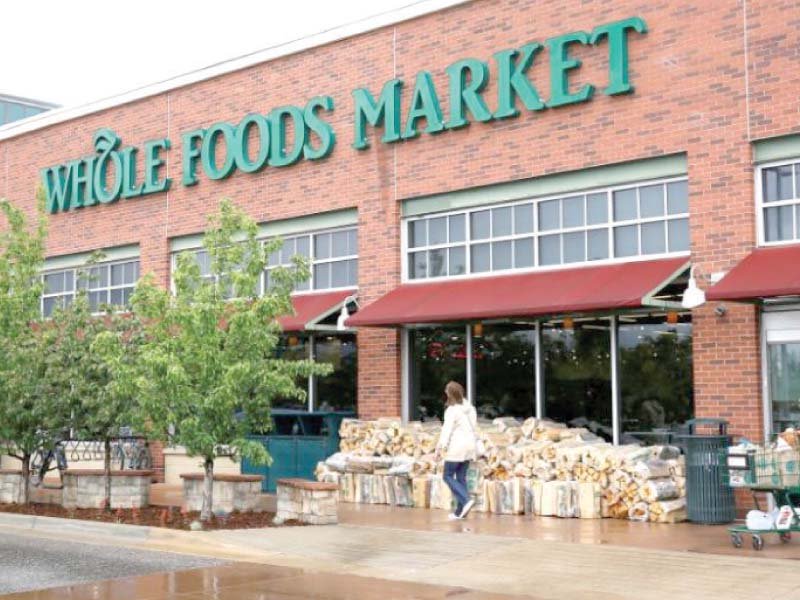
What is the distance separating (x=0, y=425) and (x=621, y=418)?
9187 millimetres

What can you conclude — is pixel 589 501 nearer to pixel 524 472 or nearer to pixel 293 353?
pixel 524 472

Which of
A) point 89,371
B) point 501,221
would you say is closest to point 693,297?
point 501,221

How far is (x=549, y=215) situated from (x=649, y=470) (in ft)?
15.3

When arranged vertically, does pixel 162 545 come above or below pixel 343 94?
below

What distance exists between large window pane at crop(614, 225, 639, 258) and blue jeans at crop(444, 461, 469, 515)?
4121mm

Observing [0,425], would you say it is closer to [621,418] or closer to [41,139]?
[621,418]

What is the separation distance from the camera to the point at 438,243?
61.4 feet

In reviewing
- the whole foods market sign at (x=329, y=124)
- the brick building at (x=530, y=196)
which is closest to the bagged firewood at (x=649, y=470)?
the brick building at (x=530, y=196)

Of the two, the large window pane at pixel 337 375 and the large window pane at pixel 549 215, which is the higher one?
the large window pane at pixel 549 215

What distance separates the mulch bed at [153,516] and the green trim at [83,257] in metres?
8.00

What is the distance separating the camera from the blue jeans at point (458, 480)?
47.0ft

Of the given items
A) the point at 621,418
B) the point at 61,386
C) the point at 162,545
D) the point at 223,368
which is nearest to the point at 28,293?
the point at 61,386

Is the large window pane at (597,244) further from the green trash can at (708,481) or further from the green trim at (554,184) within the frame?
the green trash can at (708,481)

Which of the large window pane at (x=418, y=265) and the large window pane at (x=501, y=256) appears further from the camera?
the large window pane at (x=418, y=265)
